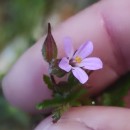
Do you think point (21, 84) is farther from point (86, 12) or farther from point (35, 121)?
point (35, 121)

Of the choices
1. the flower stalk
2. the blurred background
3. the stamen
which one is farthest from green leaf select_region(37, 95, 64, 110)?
the blurred background

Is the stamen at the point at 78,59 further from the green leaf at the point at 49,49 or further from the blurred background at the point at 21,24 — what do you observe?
the blurred background at the point at 21,24

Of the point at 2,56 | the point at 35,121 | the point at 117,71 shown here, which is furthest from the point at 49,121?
the point at 2,56

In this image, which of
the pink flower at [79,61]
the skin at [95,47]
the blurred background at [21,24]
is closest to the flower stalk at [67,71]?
the pink flower at [79,61]

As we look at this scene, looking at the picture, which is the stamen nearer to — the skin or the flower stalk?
the flower stalk

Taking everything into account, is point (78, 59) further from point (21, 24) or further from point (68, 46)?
point (21, 24)

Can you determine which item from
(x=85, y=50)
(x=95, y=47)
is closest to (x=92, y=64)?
(x=85, y=50)
